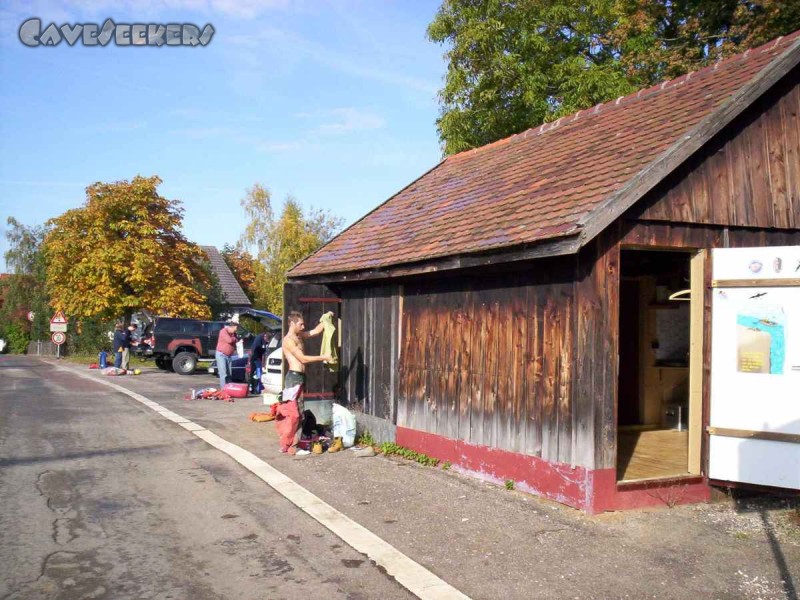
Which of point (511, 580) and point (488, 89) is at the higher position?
point (488, 89)

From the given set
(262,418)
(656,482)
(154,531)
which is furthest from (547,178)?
(262,418)

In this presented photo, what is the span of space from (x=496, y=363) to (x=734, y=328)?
2377 millimetres

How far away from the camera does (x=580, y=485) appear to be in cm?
652

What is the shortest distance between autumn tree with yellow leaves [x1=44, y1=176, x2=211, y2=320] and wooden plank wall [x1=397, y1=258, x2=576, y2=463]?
26.1 metres

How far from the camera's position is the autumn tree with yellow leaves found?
108 ft

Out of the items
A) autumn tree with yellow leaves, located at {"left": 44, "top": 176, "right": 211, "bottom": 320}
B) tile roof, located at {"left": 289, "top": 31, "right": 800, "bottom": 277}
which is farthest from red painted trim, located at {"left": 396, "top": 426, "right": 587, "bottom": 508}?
autumn tree with yellow leaves, located at {"left": 44, "top": 176, "right": 211, "bottom": 320}

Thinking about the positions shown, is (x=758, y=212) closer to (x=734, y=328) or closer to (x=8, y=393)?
(x=734, y=328)

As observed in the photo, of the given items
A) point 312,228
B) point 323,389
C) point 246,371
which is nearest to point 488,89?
point 246,371

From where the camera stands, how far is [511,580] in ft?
16.4

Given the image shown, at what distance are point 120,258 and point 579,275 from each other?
29.6 meters

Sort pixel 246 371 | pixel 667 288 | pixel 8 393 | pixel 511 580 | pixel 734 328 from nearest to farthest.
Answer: pixel 511 580, pixel 734 328, pixel 667 288, pixel 8 393, pixel 246 371

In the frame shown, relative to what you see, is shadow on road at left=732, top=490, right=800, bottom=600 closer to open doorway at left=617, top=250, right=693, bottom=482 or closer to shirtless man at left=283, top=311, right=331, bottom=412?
open doorway at left=617, top=250, right=693, bottom=482

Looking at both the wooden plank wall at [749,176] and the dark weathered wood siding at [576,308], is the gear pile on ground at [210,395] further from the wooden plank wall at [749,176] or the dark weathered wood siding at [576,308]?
the wooden plank wall at [749,176]

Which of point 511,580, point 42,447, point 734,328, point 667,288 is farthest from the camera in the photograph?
point 667,288
